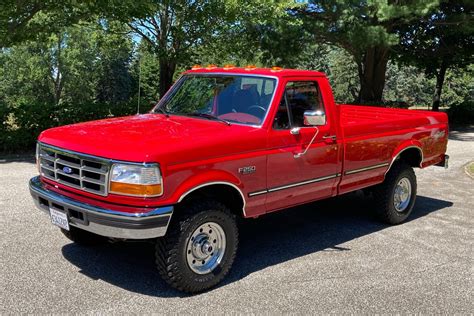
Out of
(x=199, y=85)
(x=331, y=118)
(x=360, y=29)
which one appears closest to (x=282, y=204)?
(x=331, y=118)

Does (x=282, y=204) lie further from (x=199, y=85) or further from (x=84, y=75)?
(x=84, y=75)

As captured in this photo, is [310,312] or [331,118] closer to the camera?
[310,312]

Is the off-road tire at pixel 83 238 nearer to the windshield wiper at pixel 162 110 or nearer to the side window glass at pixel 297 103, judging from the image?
the windshield wiper at pixel 162 110

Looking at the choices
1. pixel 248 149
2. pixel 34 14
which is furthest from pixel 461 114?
pixel 248 149

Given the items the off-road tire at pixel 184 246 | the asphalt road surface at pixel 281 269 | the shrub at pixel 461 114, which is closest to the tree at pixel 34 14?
the asphalt road surface at pixel 281 269

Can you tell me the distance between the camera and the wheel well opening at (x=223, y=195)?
14.2 ft

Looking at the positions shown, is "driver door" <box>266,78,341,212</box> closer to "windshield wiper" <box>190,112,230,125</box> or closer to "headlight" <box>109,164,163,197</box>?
"windshield wiper" <box>190,112,230,125</box>

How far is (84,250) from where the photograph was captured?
523cm

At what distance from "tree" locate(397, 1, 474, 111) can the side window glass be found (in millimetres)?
14928

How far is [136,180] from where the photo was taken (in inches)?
152

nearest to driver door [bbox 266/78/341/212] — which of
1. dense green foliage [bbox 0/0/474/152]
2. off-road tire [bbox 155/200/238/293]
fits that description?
off-road tire [bbox 155/200/238/293]

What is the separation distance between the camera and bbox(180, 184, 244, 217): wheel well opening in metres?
4.33

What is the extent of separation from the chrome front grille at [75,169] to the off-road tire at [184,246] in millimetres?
670

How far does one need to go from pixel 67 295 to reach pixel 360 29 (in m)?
13.7
